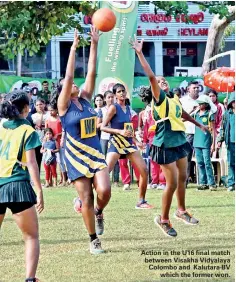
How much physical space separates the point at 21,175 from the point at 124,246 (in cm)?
265

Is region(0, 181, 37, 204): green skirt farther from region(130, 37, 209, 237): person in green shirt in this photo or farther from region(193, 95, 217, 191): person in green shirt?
region(193, 95, 217, 191): person in green shirt

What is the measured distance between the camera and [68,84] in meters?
8.88

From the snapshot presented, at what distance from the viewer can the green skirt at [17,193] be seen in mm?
7168

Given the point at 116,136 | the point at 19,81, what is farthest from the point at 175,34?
the point at 116,136

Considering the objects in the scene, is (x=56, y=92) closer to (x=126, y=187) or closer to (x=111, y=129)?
(x=111, y=129)

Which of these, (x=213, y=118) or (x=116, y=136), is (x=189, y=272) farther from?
(x=213, y=118)

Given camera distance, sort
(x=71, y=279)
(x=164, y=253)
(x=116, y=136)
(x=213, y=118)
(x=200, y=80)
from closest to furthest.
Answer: (x=71, y=279), (x=164, y=253), (x=116, y=136), (x=213, y=118), (x=200, y=80)

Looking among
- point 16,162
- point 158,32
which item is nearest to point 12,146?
point 16,162

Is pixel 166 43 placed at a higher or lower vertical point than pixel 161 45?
higher

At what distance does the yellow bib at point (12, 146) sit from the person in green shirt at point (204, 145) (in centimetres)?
918

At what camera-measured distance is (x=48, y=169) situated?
709 inches

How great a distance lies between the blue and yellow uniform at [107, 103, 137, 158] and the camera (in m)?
13.2

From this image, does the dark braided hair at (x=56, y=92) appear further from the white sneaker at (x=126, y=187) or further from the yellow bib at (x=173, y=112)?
the white sneaker at (x=126, y=187)

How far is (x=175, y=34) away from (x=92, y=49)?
31.0 meters
